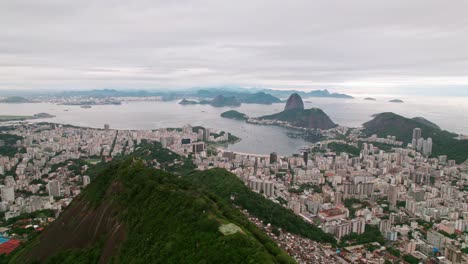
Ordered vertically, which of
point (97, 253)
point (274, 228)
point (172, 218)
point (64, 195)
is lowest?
point (64, 195)

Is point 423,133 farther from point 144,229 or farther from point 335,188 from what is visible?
point 144,229

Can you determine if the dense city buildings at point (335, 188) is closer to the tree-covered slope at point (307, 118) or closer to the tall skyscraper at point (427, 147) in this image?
the tall skyscraper at point (427, 147)

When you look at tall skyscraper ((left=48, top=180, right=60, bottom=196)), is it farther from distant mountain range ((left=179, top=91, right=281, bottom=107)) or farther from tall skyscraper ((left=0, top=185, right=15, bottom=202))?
distant mountain range ((left=179, top=91, right=281, bottom=107))

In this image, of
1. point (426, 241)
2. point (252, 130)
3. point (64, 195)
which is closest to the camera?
point (426, 241)

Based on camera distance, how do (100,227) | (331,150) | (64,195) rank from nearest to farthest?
(100,227), (64,195), (331,150)

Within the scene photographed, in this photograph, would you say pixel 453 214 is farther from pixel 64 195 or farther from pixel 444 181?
pixel 64 195

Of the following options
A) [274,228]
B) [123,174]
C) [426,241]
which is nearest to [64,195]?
[123,174]
